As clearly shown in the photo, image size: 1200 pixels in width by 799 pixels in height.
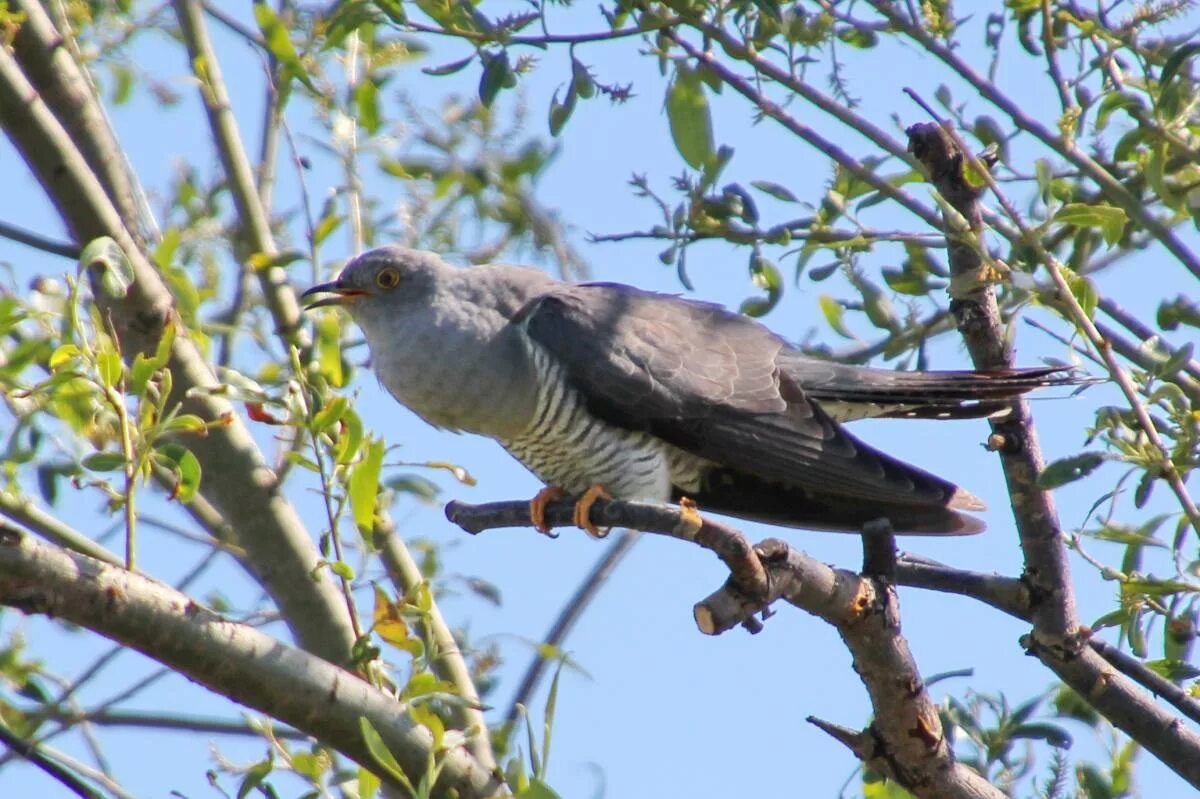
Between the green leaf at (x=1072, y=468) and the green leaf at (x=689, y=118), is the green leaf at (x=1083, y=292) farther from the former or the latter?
the green leaf at (x=689, y=118)

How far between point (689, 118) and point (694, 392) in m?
0.89

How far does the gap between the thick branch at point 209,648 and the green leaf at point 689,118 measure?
3.96 feet

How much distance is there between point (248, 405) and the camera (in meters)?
2.59

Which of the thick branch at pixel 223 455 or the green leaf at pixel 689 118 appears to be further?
the thick branch at pixel 223 455

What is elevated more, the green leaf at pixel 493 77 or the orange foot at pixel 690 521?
the green leaf at pixel 493 77

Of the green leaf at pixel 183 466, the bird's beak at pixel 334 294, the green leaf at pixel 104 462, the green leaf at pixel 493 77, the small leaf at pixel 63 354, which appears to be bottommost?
the green leaf at pixel 104 462

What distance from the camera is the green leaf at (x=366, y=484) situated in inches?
84.7

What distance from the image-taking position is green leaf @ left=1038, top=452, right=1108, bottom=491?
7.20ft

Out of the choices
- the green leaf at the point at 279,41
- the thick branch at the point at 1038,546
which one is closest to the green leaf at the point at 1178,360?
the thick branch at the point at 1038,546

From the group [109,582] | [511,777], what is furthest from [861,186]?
[109,582]

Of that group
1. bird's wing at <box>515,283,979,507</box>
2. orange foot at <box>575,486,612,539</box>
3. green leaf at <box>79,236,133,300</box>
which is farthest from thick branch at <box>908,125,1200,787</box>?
green leaf at <box>79,236,133,300</box>

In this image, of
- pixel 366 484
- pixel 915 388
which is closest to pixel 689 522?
pixel 366 484

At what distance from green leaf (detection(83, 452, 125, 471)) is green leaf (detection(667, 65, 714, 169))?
1208mm

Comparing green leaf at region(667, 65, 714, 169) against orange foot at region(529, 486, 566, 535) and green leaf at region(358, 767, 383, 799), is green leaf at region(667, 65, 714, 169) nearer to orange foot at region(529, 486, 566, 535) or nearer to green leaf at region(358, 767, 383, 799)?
orange foot at region(529, 486, 566, 535)
